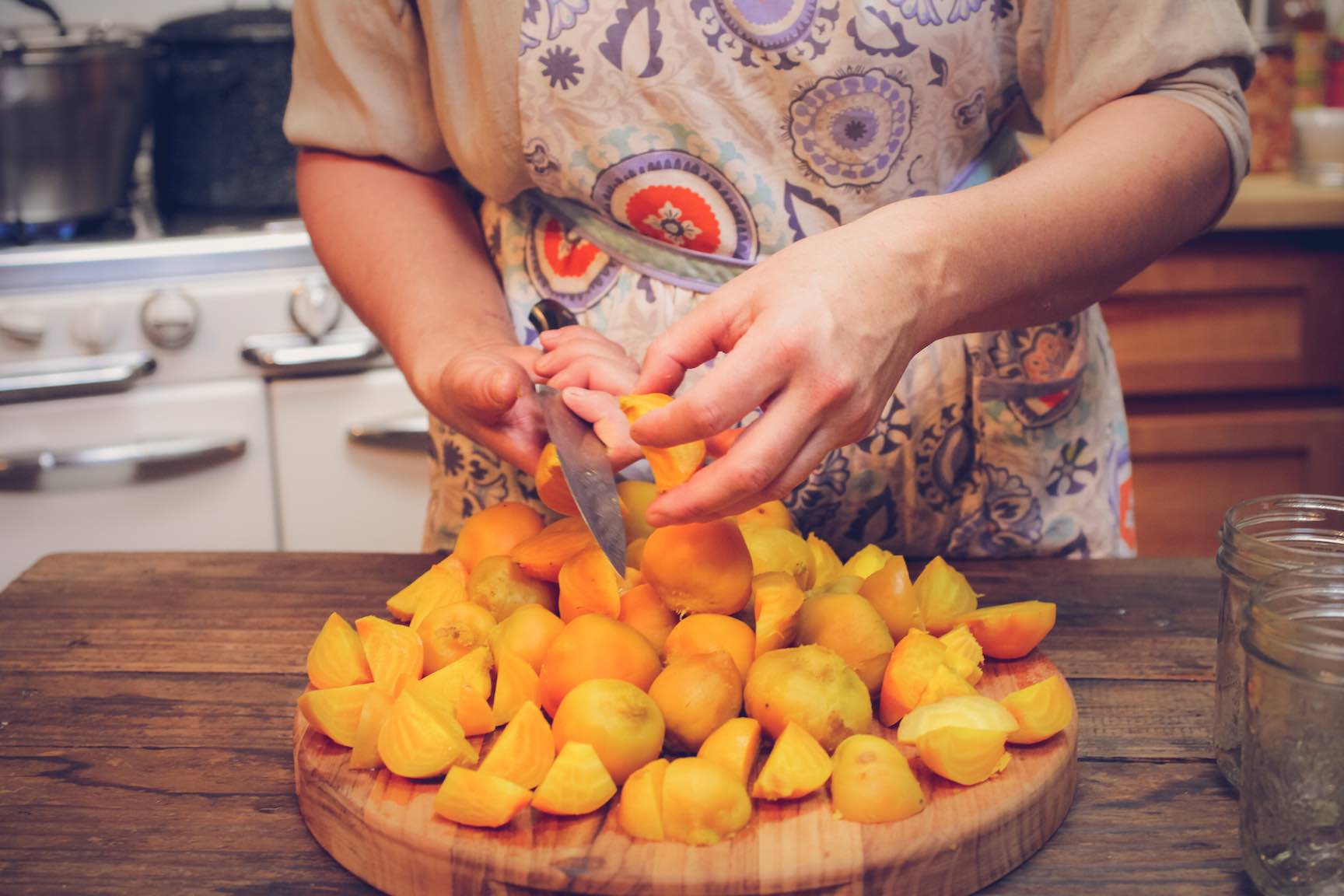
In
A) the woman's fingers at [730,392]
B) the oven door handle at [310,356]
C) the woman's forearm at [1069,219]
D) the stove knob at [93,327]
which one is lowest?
the oven door handle at [310,356]

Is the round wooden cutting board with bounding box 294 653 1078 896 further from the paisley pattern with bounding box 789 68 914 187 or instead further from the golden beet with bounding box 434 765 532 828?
the paisley pattern with bounding box 789 68 914 187

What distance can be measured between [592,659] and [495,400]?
200 mm

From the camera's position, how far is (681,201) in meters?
1.04

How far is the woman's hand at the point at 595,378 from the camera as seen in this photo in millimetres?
867

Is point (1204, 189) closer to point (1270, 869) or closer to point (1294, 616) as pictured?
point (1294, 616)

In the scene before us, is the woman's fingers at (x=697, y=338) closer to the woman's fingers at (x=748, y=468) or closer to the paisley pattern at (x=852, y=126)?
the woman's fingers at (x=748, y=468)

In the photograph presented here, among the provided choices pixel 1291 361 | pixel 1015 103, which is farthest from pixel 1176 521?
pixel 1015 103

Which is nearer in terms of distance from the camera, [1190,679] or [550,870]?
[550,870]

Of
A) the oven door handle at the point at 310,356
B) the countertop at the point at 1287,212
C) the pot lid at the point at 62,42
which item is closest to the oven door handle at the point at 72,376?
the oven door handle at the point at 310,356

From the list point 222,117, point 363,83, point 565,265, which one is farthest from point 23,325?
point 565,265

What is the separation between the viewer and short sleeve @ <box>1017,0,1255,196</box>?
3.05 ft

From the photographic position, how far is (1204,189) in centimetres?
95

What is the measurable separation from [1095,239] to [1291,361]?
1.55m

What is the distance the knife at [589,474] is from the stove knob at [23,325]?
1.12 meters
